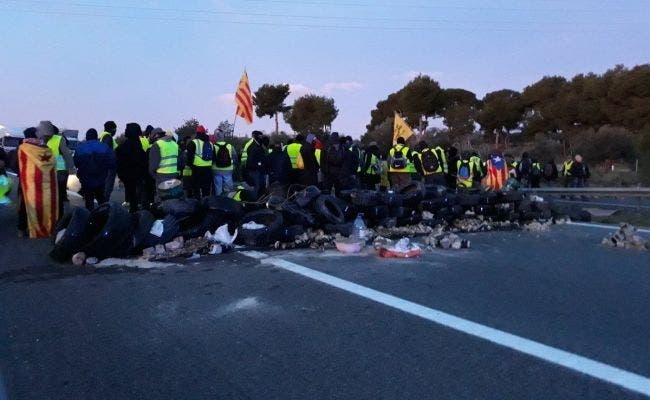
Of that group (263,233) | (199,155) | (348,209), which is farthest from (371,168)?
(263,233)

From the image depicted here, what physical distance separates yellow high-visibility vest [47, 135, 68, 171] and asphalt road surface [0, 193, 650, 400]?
315 centimetres

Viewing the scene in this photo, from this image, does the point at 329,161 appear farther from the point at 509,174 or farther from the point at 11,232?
the point at 509,174

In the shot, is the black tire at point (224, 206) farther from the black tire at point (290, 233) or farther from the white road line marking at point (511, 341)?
the white road line marking at point (511, 341)

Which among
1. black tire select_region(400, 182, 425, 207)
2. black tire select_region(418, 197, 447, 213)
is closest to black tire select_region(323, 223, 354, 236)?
black tire select_region(400, 182, 425, 207)

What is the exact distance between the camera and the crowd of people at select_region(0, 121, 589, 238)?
11.5m

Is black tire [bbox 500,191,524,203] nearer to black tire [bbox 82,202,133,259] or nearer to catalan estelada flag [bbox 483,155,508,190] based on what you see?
catalan estelada flag [bbox 483,155,508,190]

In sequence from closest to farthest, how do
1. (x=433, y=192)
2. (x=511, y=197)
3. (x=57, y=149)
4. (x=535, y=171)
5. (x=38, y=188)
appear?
(x=38, y=188)
(x=57, y=149)
(x=433, y=192)
(x=511, y=197)
(x=535, y=171)

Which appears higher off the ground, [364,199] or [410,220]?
[364,199]

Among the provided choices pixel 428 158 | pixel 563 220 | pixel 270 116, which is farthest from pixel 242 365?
pixel 270 116

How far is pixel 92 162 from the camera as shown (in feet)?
37.4

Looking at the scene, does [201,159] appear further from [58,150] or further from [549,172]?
[549,172]

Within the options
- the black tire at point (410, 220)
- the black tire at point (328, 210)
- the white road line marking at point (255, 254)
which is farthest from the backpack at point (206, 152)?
the white road line marking at point (255, 254)

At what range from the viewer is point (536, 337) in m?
5.26

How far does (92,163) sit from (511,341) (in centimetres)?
856
